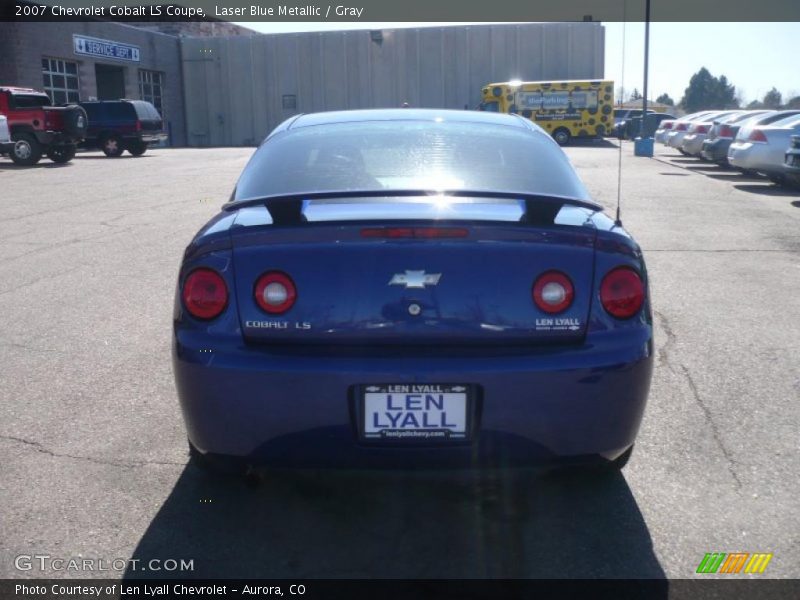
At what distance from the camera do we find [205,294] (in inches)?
116

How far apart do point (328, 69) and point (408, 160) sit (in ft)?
153

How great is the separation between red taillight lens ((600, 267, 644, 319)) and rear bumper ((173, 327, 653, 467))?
Answer: 0.10m

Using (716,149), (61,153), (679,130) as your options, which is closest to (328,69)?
(61,153)

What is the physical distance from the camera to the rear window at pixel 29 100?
75.4ft

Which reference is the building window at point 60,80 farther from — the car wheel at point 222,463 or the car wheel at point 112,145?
the car wheel at point 222,463

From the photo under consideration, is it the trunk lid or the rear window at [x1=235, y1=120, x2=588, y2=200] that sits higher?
the rear window at [x1=235, y1=120, x2=588, y2=200]

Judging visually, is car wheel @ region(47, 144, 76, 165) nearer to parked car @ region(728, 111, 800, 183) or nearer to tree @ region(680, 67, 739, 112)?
parked car @ region(728, 111, 800, 183)

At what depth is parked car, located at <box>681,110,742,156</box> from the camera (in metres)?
23.0

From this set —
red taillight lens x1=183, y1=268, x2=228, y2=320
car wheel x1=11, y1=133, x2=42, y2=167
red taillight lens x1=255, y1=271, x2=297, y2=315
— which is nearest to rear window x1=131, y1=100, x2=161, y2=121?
car wheel x1=11, y1=133, x2=42, y2=167

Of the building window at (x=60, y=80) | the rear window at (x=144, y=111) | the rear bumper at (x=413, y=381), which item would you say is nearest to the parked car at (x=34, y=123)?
the rear window at (x=144, y=111)

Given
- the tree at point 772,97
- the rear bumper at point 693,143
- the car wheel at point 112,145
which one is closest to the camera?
the rear bumper at point 693,143

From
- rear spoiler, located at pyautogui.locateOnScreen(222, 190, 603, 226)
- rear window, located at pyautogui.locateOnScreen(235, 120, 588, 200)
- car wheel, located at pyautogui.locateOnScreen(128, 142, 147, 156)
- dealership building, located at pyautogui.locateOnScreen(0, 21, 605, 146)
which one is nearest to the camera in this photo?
rear spoiler, located at pyautogui.locateOnScreen(222, 190, 603, 226)

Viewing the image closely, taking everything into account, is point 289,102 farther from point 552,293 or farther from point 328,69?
point 552,293

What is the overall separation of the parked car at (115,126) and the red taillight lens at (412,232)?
2807 centimetres
